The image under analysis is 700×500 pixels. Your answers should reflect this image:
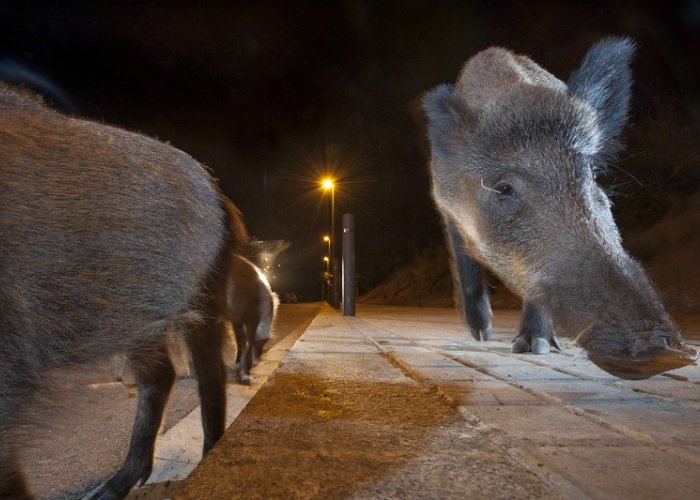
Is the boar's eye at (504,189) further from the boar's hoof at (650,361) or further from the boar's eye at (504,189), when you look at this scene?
the boar's hoof at (650,361)

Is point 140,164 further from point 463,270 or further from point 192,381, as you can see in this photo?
point 463,270

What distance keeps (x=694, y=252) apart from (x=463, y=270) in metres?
11.2

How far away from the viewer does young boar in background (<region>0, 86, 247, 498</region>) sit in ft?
4.59

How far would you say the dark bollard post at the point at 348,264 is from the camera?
9.15 m

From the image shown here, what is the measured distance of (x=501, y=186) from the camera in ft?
10.3

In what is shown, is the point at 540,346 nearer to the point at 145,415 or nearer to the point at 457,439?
the point at 457,439

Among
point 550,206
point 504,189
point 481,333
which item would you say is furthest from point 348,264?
point 550,206

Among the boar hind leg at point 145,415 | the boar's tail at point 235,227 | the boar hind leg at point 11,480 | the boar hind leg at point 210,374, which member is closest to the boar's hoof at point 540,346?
the boar's tail at point 235,227

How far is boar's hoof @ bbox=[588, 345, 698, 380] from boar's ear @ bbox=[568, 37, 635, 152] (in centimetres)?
191

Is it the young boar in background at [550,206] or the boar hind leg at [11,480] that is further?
the young boar in background at [550,206]

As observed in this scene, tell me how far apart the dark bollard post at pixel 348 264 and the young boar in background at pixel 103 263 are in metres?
6.74

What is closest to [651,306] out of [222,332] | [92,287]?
[222,332]

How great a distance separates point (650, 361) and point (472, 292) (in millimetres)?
2558

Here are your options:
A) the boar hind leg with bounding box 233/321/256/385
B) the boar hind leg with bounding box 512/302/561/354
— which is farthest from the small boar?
the boar hind leg with bounding box 512/302/561/354
